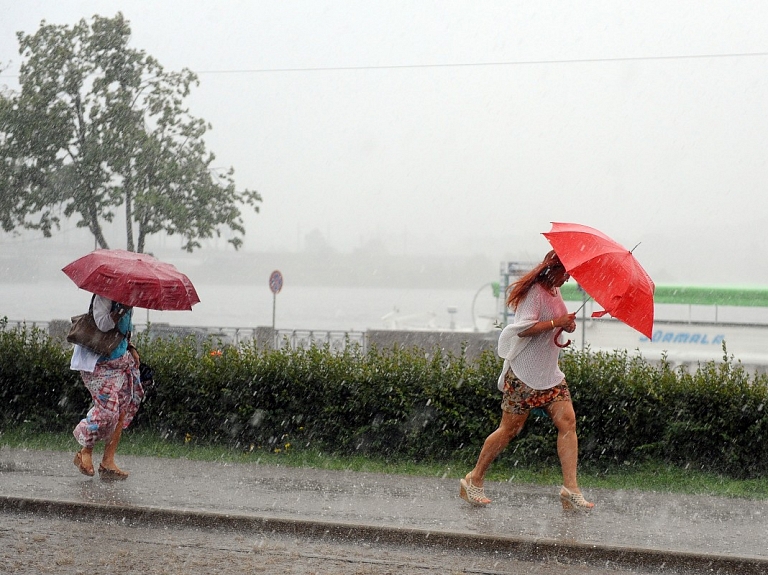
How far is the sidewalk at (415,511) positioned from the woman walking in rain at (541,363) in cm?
41

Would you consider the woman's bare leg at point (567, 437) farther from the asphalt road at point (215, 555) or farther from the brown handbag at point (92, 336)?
the brown handbag at point (92, 336)

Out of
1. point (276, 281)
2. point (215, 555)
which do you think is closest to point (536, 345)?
point (215, 555)

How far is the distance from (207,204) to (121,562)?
2079 centimetres

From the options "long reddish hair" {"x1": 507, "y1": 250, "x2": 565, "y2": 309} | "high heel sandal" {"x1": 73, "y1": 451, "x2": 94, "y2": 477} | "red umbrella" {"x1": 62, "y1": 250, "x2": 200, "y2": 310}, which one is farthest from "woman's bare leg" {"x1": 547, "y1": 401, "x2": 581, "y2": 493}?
"high heel sandal" {"x1": 73, "y1": 451, "x2": 94, "y2": 477}

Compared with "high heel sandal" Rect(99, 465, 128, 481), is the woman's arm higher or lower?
higher

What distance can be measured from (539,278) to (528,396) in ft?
2.73

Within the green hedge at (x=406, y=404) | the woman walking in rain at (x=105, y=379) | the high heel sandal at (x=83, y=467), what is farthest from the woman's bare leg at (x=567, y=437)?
the high heel sandal at (x=83, y=467)

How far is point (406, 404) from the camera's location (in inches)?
309

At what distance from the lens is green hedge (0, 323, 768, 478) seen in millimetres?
7426

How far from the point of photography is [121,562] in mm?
4949

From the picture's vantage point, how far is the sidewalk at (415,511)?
5227 mm

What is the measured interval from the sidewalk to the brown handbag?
1.07m

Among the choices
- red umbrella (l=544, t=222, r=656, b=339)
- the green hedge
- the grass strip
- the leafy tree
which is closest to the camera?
red umbrella (l=544, t=222, r=656, b=339)

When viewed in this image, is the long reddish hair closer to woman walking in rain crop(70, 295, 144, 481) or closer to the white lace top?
the white lace top
